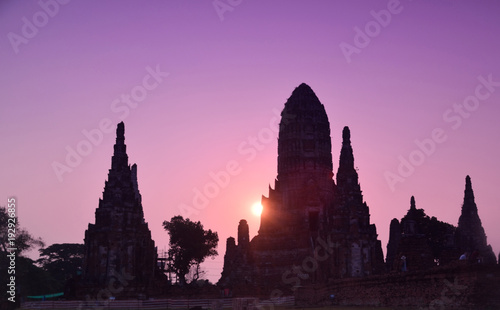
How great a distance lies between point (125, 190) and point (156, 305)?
10511 mm

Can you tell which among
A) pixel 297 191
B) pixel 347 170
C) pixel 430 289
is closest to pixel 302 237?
pixel 297 191

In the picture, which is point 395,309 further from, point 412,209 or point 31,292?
point 31,292

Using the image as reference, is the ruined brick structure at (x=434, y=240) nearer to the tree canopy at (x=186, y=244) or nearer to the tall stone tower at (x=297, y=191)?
the tall stone tower at (x=297, y=191)

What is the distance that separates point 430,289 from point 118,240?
2808cm

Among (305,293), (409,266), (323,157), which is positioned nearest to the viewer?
(409,266)

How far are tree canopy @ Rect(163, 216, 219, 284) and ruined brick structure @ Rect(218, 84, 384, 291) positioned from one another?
19719mm

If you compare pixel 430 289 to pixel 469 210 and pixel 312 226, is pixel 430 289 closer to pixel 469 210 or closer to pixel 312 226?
pixel 469 210

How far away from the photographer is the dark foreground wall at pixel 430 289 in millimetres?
22656

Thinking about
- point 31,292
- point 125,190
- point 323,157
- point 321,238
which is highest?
point 323,157

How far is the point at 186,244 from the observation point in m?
88.4

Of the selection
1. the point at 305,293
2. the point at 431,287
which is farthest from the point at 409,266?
the point at 431,287

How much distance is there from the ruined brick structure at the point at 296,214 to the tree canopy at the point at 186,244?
64.7 ft

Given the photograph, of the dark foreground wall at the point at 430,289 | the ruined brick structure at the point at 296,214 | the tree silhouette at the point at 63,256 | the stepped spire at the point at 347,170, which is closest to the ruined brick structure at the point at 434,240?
the dark foreground wall at the point at 430,289

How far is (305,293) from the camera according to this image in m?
42.0
